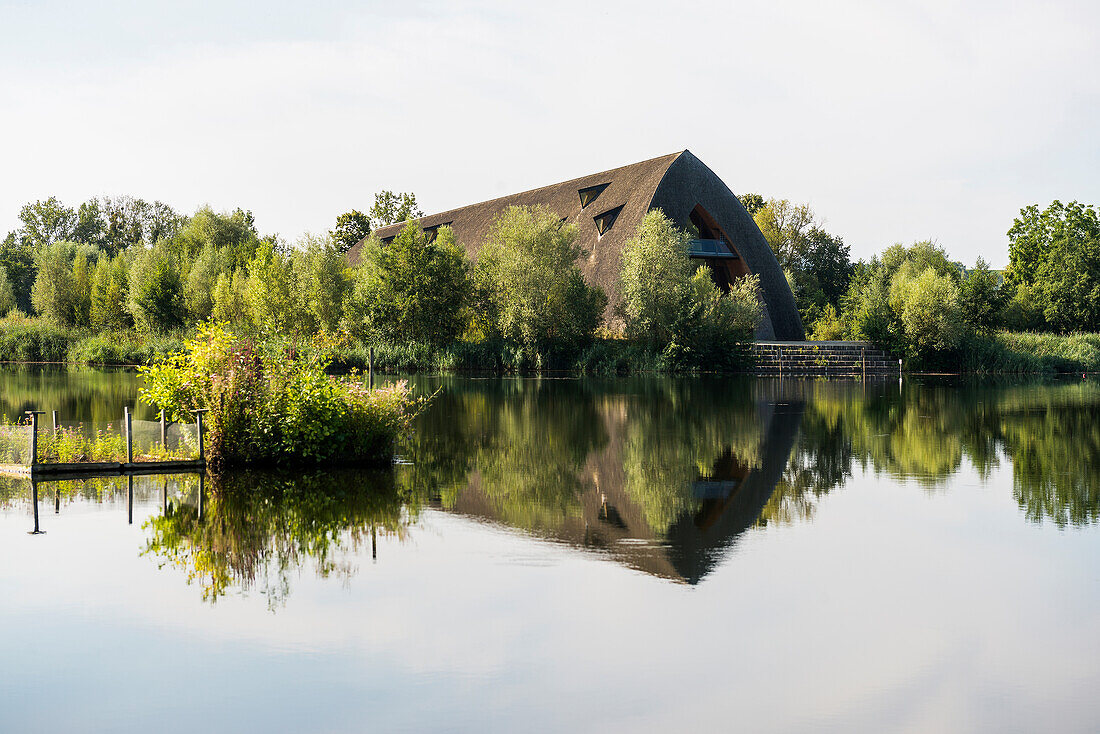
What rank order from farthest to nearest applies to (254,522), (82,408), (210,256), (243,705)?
1. (210,256)
2. (82,408)
3. (254,522)
4. (243,705)

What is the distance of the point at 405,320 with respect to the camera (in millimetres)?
53062

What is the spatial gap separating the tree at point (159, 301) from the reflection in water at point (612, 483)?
4471 centimetres

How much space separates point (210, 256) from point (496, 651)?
6649 centimetres

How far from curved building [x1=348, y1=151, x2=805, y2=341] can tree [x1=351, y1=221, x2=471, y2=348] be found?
1035cm

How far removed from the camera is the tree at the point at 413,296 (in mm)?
52688

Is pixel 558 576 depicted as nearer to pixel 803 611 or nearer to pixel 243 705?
pixel 803 611

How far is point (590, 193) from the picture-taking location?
67438 millimetres

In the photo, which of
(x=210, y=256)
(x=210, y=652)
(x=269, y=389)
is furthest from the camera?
(x=210, y=256)

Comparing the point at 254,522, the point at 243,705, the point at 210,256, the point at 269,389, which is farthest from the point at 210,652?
the point at 210,256

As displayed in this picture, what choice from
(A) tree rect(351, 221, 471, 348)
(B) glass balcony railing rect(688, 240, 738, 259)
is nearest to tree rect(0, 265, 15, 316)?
(A) tree rect(351, 221, 471, 348)

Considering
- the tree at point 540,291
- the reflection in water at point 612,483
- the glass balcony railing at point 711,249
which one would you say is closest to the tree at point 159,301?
the tree at point 540,291

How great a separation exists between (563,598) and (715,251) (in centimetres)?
5631

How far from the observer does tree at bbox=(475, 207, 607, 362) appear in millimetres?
50188

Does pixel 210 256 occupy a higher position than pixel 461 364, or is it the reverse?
pixel 210 256
